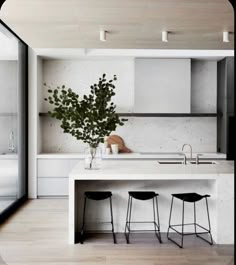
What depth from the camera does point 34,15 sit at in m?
3.46

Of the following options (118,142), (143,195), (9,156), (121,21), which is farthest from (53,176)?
(121,21)

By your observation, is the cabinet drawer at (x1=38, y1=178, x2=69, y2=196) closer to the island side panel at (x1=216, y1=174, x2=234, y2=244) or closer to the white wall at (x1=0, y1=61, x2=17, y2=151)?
the white wall at (x1=0, y1=61, x2=17, y2=151)

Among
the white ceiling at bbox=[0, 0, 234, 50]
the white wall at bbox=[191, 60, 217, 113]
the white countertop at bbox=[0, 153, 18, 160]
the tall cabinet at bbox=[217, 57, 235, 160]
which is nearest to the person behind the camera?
the white ceiling at bbox=[0, 0, 234, 50]

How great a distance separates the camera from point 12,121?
5527 mm

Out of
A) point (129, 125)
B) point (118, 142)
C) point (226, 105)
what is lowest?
point (118, 142)

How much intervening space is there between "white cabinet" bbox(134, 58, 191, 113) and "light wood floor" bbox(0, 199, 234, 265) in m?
2.70

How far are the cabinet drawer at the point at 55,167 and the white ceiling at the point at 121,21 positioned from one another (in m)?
2.16

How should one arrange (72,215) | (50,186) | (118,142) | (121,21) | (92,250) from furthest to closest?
(118,142)
(50,186)
(72,215)
(92,250)
(121,21)

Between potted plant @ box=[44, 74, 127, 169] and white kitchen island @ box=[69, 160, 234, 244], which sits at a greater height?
potted plant @ box=[44, 74, 127, 169]

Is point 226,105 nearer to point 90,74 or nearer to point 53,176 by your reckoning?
point 90,74

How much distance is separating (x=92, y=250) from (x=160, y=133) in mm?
3437

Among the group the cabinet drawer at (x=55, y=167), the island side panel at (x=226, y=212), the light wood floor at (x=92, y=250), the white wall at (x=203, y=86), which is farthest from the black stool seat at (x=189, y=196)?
the white wall at (x=203, y=86)

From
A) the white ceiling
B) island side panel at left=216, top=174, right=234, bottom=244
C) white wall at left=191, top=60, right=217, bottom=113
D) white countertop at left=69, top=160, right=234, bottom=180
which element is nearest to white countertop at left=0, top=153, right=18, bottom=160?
white countertop at left=69, top=160, right=234, bottom=180

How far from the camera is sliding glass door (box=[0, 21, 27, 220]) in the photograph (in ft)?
16.5
